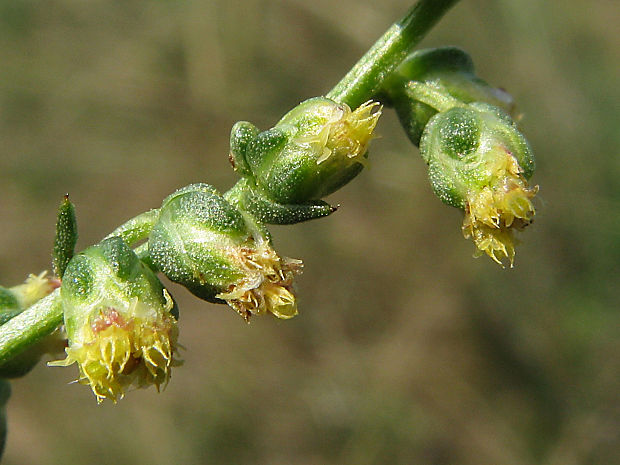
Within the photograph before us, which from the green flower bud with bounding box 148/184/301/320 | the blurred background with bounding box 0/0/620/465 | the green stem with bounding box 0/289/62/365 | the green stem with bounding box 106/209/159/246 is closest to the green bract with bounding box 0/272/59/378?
the green stem with bounding box 0/289/62/365

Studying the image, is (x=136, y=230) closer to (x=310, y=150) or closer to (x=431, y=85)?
(x=310, y=150)

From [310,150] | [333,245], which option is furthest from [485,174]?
[333,245]

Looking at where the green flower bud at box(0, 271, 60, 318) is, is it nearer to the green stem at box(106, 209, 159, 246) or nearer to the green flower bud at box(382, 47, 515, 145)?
the green stem at box(106, 209, 159, 246)

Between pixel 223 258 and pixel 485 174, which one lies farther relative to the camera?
pixel 485 174

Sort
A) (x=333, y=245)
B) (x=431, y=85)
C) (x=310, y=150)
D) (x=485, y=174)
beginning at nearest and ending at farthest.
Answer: (x=310, y=150) < (x=485, y=174) < (x=431, y=85) < (x=333, y=245)

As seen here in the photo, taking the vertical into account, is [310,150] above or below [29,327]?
above

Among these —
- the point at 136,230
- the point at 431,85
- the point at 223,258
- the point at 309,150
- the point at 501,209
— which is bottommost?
the point at 136,230

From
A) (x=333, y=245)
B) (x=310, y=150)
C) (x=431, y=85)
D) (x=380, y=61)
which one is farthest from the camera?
(x=333, y=245)
